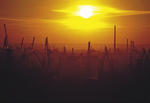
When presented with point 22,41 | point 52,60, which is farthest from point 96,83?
point 22,41

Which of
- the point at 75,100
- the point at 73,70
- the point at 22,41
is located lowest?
the point at 75,100

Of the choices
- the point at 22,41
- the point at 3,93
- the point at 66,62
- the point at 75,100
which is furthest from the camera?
the point at 22,41

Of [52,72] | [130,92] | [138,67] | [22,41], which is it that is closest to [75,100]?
[130,92]

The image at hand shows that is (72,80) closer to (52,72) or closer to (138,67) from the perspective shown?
(52,72)

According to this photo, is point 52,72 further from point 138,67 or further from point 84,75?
point 138,67

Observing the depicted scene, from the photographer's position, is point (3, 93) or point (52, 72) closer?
point (3, 93)

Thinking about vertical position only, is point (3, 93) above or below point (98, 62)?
below

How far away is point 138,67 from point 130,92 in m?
3.08

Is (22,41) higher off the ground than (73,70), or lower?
higher

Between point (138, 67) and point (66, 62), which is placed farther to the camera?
point (66, 62)

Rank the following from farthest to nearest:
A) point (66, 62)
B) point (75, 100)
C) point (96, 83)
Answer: point (66, 62) < point (96, 83) < point (75, 100)

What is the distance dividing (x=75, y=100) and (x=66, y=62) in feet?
17.3

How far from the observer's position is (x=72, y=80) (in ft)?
37.2

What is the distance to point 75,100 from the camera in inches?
339
